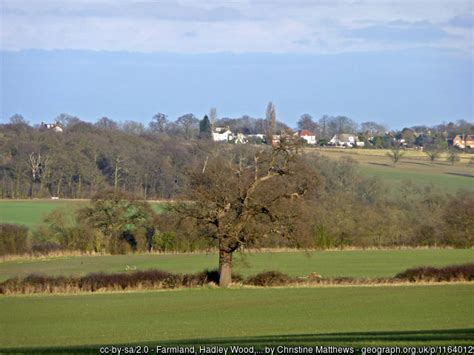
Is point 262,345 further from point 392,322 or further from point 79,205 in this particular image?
point 79,205

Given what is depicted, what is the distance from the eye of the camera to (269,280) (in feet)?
138

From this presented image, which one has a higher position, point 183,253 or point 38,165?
point 38,165

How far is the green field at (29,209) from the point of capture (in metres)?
72.2

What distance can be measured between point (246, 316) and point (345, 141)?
403 ft

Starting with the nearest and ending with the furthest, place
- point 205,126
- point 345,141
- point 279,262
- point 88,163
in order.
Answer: point 279,262 → point 88,163 → point 345,141 → point 205,126

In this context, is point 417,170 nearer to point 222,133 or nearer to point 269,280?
point 222,133

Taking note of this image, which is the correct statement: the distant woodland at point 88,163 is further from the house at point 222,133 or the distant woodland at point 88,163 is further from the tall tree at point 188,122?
the tall tree at point 188,122

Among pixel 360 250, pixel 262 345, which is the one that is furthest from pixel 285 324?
pixel 360 250

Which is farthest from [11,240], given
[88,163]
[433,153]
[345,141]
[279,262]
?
[345,141]

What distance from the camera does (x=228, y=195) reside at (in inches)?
1586

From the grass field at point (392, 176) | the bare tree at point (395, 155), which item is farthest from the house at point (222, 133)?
the bare tree at point (395, 155)

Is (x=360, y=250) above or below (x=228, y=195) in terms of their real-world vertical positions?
below

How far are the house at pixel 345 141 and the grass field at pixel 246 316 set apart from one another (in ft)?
351

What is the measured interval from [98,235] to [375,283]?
29407 millimetres
